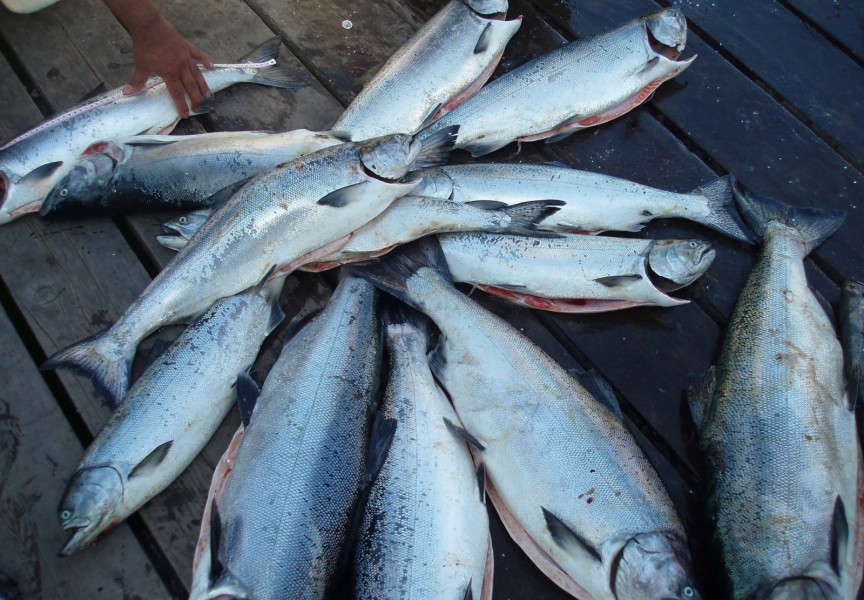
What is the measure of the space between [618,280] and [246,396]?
174 centimetres

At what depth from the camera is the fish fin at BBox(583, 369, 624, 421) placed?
268 centimetres

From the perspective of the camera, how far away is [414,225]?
2.93 metres

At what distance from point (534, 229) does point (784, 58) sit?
218 centimetres

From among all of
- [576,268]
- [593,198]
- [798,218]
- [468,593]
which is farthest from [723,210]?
[468,593]

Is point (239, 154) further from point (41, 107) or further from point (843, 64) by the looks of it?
point (843, 64)

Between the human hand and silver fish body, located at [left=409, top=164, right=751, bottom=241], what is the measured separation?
145 centimetres

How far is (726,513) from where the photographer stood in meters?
2.38

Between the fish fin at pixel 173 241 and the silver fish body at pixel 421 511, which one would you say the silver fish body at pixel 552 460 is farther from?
the fish fin at pixel 173 241

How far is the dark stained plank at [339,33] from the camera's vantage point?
12.5 ft

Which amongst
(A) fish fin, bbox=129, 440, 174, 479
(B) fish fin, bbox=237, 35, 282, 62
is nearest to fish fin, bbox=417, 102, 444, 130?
(B) fish fin, bbox=237, 35, 282, 62

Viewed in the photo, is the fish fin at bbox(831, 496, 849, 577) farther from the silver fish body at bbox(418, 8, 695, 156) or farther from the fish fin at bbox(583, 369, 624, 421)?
the silver fish body at bbox(418, 8, 695, 156)

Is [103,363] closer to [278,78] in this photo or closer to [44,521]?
[44,521]

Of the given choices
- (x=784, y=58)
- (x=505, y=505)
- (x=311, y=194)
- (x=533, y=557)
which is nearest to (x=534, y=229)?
(x=311, y=194)

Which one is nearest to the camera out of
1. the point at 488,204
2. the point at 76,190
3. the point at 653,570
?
the point at 653,570
